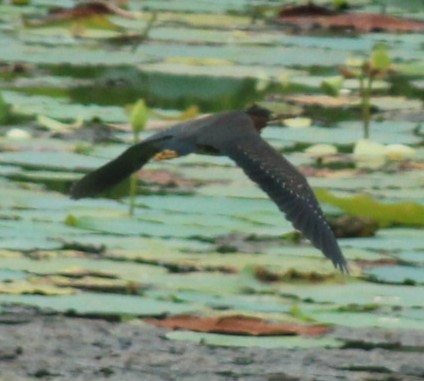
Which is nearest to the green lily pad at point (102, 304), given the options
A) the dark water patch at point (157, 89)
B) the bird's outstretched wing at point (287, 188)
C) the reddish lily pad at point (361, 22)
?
the bird's outstretched wing at point (287, 188)

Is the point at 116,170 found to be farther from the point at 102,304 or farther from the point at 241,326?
the point at 241,326

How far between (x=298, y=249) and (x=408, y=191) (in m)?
0.82

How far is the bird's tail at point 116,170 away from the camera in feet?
17.3

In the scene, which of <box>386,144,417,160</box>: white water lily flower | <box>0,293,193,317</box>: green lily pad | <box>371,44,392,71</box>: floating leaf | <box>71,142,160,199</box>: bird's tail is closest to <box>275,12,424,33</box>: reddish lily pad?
<box>371,44,392,71</box>: floating leaf

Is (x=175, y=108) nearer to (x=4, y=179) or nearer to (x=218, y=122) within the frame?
(x=4, y=179)

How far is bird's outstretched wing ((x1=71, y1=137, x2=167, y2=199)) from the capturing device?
17.2ft

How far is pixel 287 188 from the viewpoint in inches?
200

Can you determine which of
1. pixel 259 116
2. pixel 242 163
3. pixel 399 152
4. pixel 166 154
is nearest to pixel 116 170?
pixel 166 154

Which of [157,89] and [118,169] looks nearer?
[118,169]

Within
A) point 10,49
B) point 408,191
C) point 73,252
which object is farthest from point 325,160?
point 10,49

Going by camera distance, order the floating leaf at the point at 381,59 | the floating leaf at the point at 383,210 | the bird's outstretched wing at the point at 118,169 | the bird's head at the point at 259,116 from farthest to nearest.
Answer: the floating leaf at the point at 381,59, the bird's head at the point at 259,116, the floating leaf at the point at 383,210, the bird's outstretched wing at the point at 118,169

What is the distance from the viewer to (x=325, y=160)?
22.3ft

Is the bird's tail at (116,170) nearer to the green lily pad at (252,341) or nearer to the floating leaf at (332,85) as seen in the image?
the green lily pad at (252,341)

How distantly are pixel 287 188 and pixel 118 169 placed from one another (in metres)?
0.51
